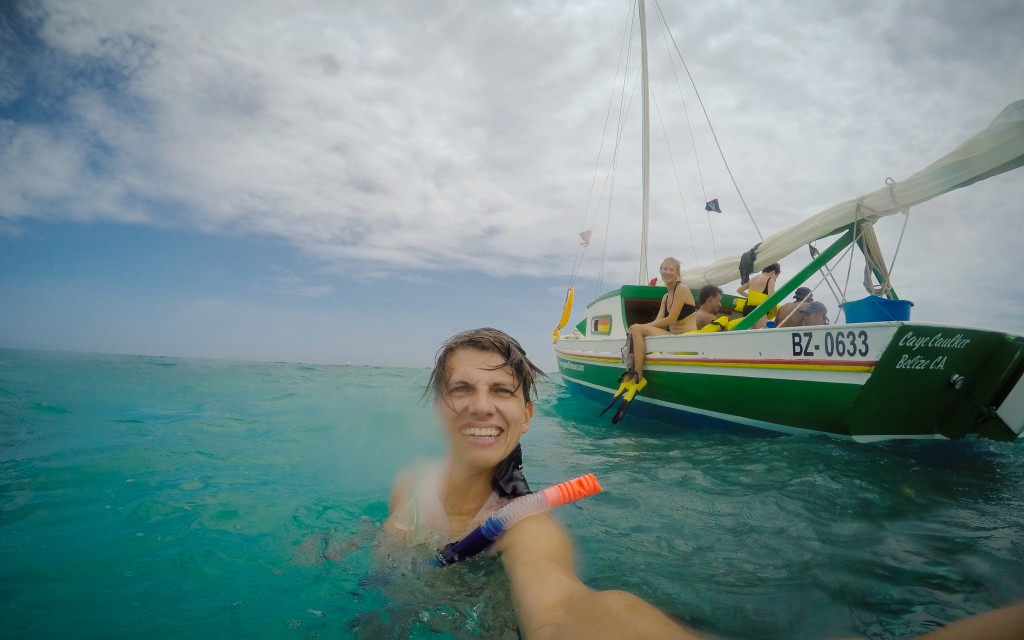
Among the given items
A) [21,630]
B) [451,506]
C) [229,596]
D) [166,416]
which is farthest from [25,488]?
[166,416]

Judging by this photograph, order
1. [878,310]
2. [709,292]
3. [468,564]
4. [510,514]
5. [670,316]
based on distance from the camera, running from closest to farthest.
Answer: [510,514] → [468,564] → [878,310] → [670,316] → [709,292]

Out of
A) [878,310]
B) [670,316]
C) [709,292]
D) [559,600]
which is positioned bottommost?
[559,600]

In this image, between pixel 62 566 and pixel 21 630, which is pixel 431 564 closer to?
pixel 21 630

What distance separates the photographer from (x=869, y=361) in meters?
3.98

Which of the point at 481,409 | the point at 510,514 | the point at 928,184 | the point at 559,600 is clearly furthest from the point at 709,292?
the point at 559,600

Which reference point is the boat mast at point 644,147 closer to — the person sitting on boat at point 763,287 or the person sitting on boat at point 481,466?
the person sitting on boat at point 763,287

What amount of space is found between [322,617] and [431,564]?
0.43 meters

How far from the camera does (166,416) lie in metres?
6.28

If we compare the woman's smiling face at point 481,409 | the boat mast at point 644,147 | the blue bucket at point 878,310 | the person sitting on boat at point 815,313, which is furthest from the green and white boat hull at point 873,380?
the boat mast at point 644,147

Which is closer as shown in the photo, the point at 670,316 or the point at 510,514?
the point at 510,514

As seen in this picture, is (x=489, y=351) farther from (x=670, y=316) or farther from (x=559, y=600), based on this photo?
(x=670, y=316)

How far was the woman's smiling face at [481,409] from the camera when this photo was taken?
1.71 metres

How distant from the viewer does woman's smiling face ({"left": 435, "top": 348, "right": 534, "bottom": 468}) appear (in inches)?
67.5

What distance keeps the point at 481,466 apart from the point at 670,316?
594cm
